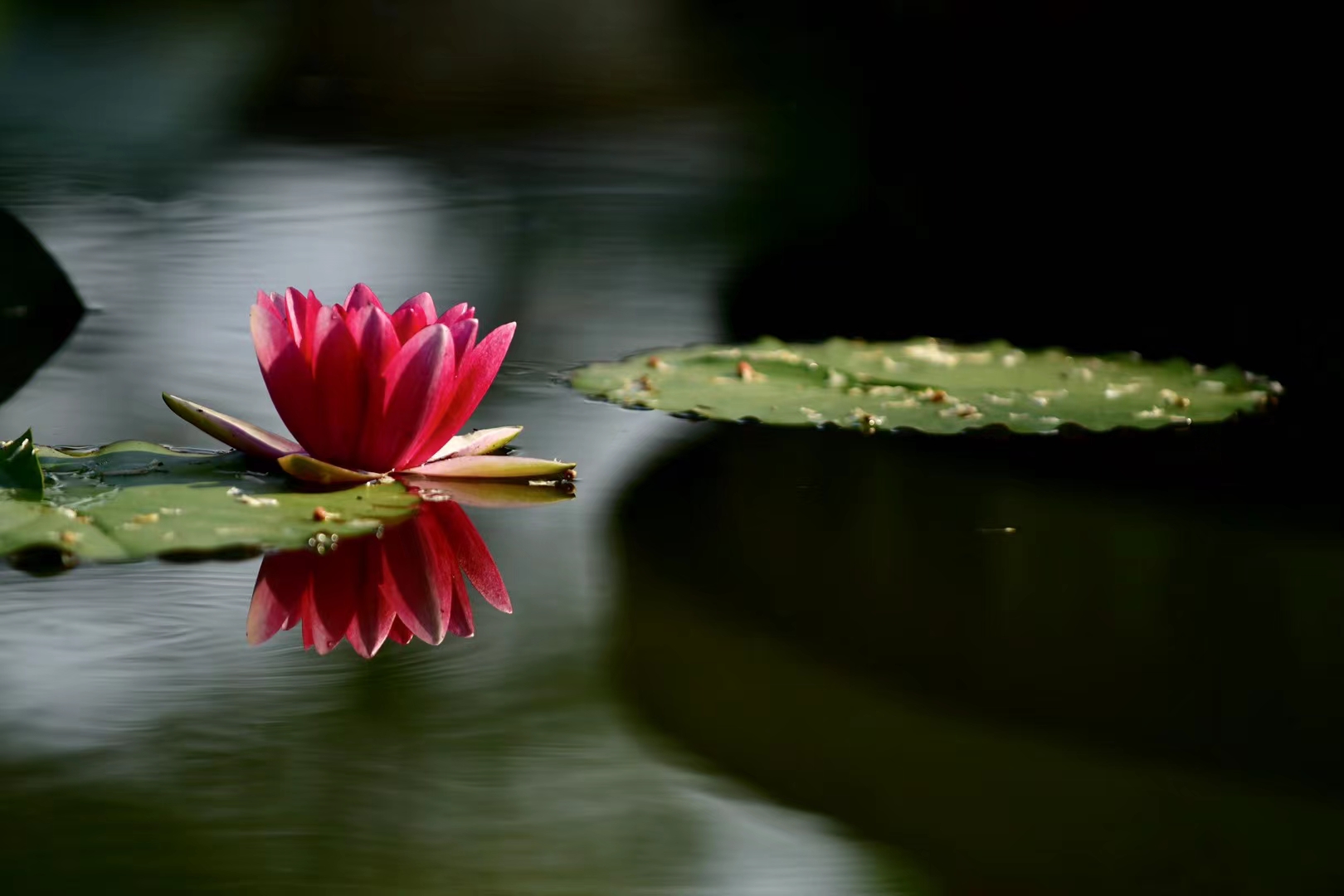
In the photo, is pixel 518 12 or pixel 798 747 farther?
pixel 518 12

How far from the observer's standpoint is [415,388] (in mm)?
1242

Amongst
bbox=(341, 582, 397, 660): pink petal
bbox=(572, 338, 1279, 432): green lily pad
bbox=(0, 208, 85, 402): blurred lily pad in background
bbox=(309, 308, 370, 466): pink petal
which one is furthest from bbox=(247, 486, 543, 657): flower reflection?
bbox=(0, 208, 85, 402): blurred lily pad in background

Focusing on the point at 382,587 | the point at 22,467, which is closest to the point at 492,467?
the point at 382,587

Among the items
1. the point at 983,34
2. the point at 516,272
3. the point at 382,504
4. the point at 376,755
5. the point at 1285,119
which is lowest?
the point at 376,755

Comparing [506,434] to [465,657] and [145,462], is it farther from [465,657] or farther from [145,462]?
[465,657]

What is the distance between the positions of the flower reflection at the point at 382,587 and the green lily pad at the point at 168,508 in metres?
0.03

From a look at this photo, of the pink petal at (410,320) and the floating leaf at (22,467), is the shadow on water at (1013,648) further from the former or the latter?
the floating leaf at (22,467)

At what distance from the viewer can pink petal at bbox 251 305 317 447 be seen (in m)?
1.25

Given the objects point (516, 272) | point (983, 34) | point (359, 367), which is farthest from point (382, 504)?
point (983, 34)

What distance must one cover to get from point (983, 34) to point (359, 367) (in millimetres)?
4735

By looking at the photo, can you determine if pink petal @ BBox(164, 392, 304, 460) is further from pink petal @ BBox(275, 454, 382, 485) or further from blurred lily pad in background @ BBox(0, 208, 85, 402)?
blurred lily pad in background @ BBox(0, 208, 85, 402)

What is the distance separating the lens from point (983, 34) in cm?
550

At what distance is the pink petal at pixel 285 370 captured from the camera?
4.10 ft

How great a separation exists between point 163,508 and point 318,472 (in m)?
0.14
